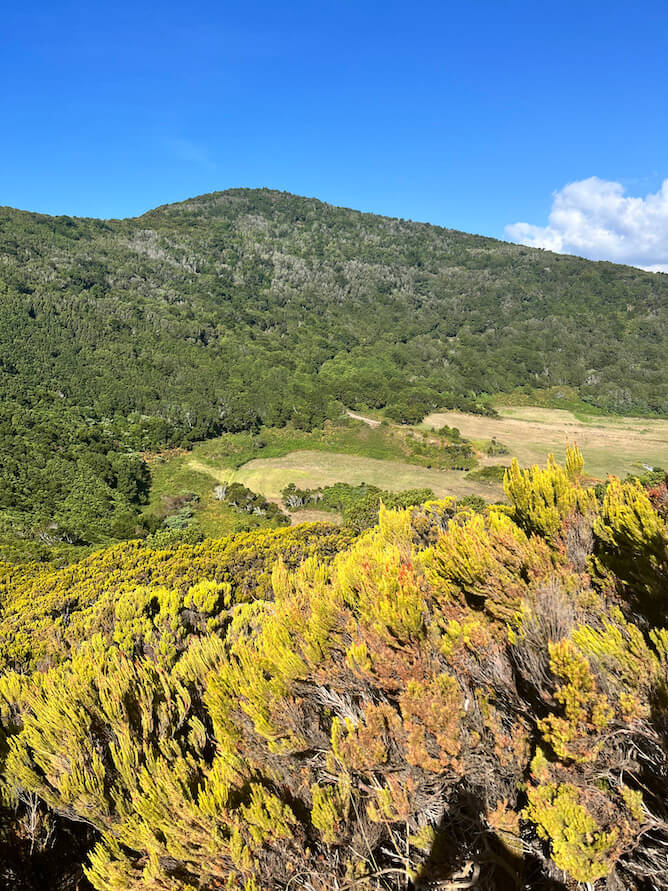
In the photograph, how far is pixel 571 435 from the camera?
216 feet

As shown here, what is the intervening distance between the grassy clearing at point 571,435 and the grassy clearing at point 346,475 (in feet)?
30.3

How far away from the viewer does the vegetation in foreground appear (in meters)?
4.12

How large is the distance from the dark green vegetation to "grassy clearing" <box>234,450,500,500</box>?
11.2 m

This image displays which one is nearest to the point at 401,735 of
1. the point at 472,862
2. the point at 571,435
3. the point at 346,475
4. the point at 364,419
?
the point at 472,862

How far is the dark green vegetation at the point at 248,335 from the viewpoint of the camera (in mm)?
50188

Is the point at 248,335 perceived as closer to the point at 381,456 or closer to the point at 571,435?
the point at 381,456

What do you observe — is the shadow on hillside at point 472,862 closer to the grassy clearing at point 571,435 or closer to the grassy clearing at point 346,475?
the grassy clearing at point 346,475

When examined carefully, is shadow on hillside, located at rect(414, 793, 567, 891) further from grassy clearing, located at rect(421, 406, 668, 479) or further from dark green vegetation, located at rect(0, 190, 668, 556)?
grassy clearing, located at rect(421, 406, 668, 479)

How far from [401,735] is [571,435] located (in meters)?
70.0

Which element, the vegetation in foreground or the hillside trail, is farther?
the hillside trail

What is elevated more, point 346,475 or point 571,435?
point 571,435

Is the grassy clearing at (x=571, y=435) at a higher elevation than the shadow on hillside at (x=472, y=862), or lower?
higher

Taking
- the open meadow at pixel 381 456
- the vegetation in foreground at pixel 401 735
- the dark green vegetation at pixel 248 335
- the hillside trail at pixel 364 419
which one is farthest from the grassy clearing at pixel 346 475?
the vegetation in foreground at pixel 401 735

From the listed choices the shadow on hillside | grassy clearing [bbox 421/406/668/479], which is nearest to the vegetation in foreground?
the shadow on hillside
